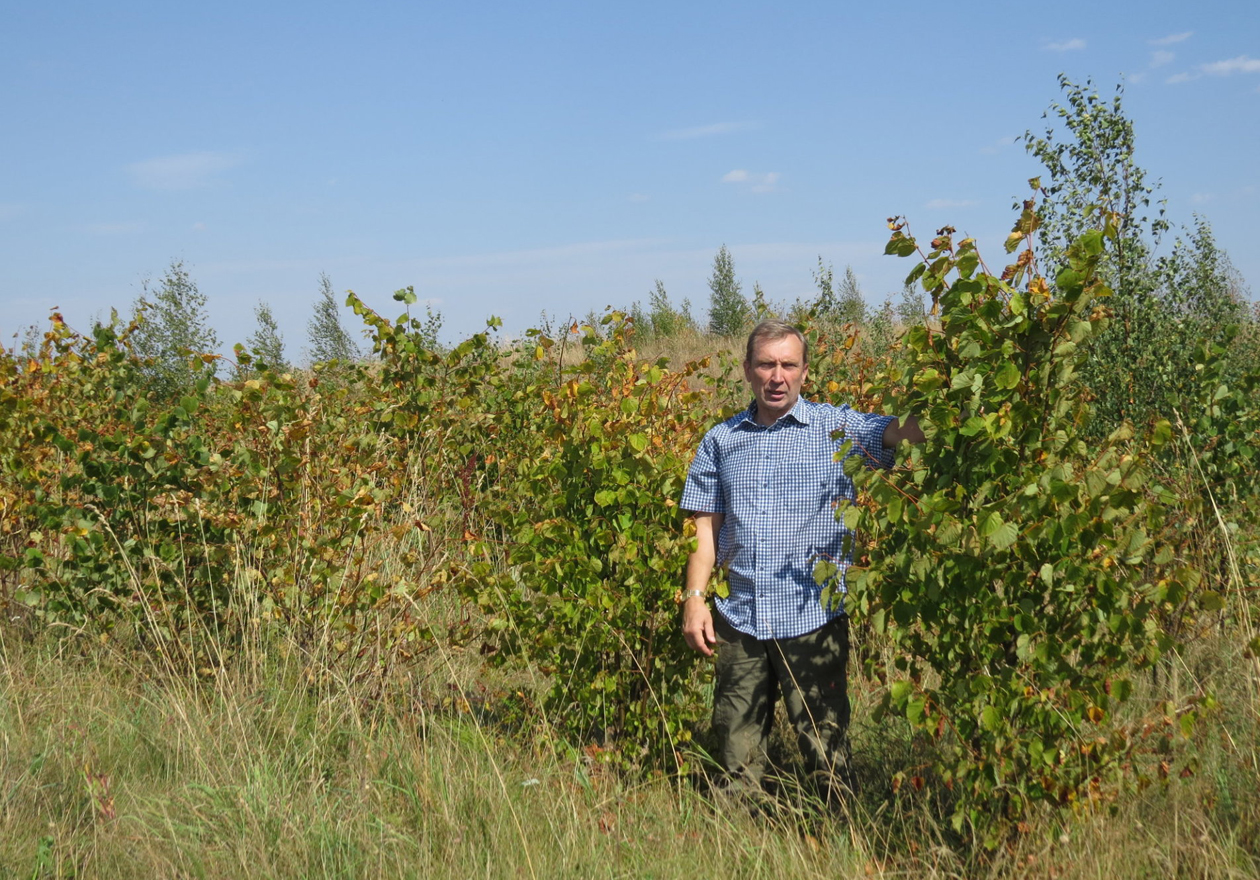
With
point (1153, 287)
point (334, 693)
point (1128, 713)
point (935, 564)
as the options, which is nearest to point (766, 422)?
point (935, 564)

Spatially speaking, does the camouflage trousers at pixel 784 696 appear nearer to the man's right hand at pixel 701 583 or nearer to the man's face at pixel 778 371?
the man's right hand at pixel 701 583

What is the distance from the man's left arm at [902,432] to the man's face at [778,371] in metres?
0.32

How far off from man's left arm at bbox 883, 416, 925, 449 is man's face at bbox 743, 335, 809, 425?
32cm

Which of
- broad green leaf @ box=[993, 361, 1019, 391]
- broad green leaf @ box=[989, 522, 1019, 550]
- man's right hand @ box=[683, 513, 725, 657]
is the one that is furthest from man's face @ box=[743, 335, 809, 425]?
broad green leaf @ box=[989, 522, 1019, 550]

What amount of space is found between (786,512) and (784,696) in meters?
0.56

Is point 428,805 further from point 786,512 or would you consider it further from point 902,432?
point 902,432

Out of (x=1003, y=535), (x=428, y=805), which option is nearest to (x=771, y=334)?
(x=1003, y=535)

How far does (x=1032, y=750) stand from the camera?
2443 mm

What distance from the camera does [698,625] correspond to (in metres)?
3.09

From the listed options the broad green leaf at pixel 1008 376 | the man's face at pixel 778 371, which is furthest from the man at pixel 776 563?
the broad green leaf at pixel 1008 376

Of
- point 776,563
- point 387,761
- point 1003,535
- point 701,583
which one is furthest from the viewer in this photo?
point 387,761

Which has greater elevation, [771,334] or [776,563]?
[771,334]

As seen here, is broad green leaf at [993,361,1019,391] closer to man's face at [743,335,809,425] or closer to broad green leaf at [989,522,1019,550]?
broad green leaf at [989,522,1019,550]

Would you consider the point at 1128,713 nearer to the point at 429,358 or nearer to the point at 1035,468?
the point at 1035,468
